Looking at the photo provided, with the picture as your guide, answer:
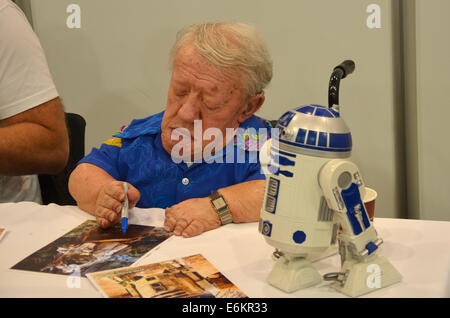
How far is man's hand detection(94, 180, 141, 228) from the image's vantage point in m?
1.25

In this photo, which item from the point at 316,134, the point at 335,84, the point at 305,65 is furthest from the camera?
the point at 305,65

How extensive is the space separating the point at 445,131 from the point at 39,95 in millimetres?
1572

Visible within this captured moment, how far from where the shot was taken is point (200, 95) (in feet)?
4.41

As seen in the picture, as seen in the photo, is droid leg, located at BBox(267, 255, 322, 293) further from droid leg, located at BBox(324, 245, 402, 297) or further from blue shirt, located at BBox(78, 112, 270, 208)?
blue shirt, located at BBox(78, 112, 270, 208)

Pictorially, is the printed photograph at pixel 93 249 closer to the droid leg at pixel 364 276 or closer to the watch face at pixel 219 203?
the watch face at pixel 219 203

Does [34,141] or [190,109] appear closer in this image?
[190,109]

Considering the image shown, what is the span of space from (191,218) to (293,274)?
377 millimetres

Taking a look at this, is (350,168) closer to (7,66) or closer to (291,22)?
(7,66)

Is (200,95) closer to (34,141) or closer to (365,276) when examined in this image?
(34,141)

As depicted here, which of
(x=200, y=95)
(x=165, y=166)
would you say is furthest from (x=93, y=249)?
(x=200, y=95)

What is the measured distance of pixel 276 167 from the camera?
2.97ft

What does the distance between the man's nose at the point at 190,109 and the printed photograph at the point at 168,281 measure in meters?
0.44
